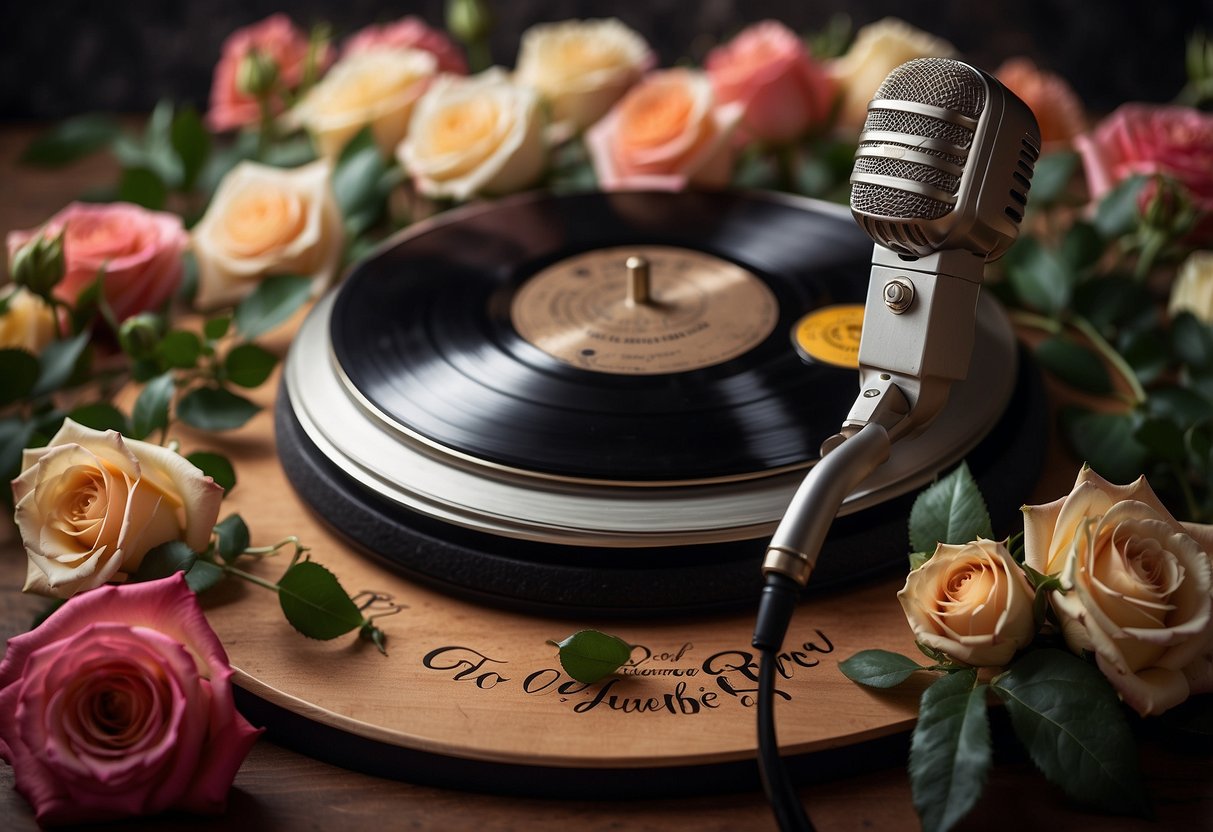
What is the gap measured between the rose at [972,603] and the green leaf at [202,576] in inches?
14.1

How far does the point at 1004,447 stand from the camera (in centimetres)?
70

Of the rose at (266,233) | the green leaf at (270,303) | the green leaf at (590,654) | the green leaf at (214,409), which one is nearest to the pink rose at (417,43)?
the rose at (266,233)

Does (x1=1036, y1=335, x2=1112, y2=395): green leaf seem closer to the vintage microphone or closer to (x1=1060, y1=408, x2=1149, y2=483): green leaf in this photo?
(x1=1060, y1=408, x2=1149, y2=483): green leaf

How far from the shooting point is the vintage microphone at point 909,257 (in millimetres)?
500

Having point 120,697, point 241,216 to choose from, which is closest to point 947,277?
point 120,697

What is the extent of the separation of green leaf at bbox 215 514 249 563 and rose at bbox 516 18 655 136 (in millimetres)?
575

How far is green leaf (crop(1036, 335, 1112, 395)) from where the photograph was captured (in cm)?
79

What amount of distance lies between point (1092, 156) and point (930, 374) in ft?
1.49

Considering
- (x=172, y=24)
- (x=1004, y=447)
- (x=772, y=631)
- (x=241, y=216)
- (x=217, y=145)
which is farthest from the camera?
(x=172, y=24)

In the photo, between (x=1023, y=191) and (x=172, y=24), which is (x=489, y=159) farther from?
(x=172, y=24)

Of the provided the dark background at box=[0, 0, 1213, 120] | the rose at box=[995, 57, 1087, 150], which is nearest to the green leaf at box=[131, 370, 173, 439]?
the rose at box=[995, 57, 1087, 150]

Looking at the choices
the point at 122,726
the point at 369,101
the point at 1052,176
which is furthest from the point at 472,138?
the point at 122,726

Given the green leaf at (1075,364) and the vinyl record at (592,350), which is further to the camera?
the green leaf at (1075,364)

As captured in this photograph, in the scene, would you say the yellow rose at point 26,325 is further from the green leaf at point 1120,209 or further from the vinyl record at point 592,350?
the green leaf at point 1120,209
